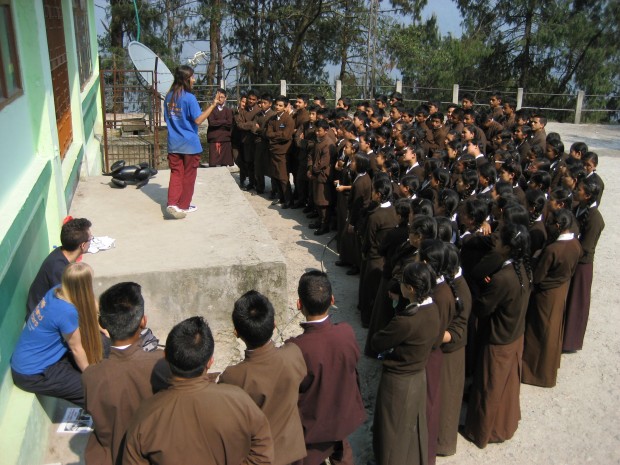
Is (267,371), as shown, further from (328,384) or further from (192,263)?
(192,263)

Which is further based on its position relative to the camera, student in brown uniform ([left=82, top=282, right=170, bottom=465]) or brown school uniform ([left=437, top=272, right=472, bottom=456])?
brown school uniform ([left=437, top=272, right=472, bottom=456])

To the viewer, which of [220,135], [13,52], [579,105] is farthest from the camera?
[579,105]

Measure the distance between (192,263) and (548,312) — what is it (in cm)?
297

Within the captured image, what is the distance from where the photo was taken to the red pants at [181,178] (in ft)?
20.2

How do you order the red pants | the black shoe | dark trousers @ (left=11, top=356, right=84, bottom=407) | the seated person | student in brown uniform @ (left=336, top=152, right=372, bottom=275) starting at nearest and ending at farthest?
dark trousers @ (left=11, top=356, right=84, bottom=407)
the seated person
the red pants
student in brown uniform @ (left=336, top=152, right=372, bottom=275)
the black shoe

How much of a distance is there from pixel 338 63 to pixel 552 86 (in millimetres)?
7752

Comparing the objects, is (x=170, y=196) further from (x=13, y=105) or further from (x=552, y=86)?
(x=552, y=86)

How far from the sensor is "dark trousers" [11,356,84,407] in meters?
3.70

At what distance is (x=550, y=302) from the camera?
184 inches

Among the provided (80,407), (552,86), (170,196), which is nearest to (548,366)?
(80,407)

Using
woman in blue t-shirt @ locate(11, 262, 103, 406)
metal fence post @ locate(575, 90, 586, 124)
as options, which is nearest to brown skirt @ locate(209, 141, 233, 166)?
woman in blue t-shirt @ locate(11, 262, 103, 406)

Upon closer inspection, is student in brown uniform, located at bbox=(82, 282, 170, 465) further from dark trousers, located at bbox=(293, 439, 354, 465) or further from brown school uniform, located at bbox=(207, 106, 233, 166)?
brown school uniform, located at bbox=(207, 106, 233, 166)

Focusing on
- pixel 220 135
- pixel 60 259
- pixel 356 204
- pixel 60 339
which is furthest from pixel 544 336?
pixel 220 135

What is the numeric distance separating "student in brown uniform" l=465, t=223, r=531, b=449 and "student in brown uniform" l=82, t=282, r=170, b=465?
2248mm
